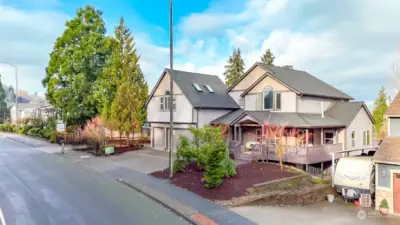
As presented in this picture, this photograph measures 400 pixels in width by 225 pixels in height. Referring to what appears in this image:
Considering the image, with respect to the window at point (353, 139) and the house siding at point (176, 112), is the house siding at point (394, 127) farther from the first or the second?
the house siding at point (176, 112)

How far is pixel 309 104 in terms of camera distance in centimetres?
2397

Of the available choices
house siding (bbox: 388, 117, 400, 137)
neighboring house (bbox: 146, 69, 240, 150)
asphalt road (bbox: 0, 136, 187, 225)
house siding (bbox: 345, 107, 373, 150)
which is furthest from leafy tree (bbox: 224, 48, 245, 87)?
house siding (bbox: 388, 117, 400, 137)

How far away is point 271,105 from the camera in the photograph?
24.6m

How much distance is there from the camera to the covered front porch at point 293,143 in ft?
64.3

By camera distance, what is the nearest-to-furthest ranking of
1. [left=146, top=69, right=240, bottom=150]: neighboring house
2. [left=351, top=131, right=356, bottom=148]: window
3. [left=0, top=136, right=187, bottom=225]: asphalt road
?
[left=0, top=136, right=187, bottom=225]: asphalt road → [left=351, top=131, right=356, bottom=148]: window → [left=146, top=69, right=240, bottom=150]: neighboring house

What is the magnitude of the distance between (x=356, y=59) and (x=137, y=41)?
25.7m

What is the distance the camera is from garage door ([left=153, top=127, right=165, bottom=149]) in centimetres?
2944

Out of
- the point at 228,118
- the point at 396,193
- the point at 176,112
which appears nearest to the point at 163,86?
the point at 176,112

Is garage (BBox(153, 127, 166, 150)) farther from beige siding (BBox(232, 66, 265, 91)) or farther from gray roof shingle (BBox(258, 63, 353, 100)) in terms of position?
gray roof shingle (BBox(258, 63, 353, 100))

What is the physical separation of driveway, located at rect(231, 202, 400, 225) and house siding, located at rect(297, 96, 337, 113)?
34.0 feet

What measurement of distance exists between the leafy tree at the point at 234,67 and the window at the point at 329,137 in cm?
3209

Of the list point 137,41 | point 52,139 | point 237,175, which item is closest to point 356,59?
point 237,175

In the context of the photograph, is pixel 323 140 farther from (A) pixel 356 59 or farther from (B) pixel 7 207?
(B) pixel 7 207

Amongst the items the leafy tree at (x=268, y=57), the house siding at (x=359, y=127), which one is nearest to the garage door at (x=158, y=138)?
the house siding at (x=359, y=127)
